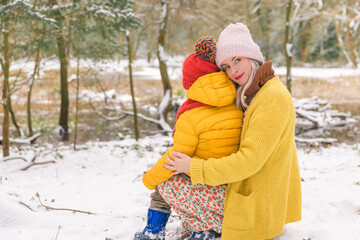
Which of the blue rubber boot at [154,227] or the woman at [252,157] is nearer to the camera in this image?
the woman at [252,157]

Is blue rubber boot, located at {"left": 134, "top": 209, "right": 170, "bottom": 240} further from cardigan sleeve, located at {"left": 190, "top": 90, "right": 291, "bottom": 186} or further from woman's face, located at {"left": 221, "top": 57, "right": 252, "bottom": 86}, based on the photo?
woman's face, located at {"left": 221, "top": 57, "right": 252, "bottom": 86}

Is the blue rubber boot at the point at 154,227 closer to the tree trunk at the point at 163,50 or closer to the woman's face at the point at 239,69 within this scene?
the woman's face at the point at 239,69

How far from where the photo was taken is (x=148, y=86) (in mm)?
18797

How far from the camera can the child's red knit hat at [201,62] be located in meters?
1.92

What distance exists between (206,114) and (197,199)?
22.5 inches

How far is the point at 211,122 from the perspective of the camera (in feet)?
6.04

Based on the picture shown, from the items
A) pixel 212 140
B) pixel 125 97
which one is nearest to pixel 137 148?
pixel 212 140

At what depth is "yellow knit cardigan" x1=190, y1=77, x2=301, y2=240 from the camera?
169 centimetres

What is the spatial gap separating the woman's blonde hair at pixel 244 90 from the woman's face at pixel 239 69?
24mm

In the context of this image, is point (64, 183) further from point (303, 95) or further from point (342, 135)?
point (303, 95)

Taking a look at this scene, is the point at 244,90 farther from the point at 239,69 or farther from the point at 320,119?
the point at 320,119

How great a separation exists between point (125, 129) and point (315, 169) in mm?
6754

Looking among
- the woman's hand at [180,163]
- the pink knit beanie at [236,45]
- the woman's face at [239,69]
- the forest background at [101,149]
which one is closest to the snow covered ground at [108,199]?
the forest background at [101,149]

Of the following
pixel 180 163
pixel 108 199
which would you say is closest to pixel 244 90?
pixel 180 163
